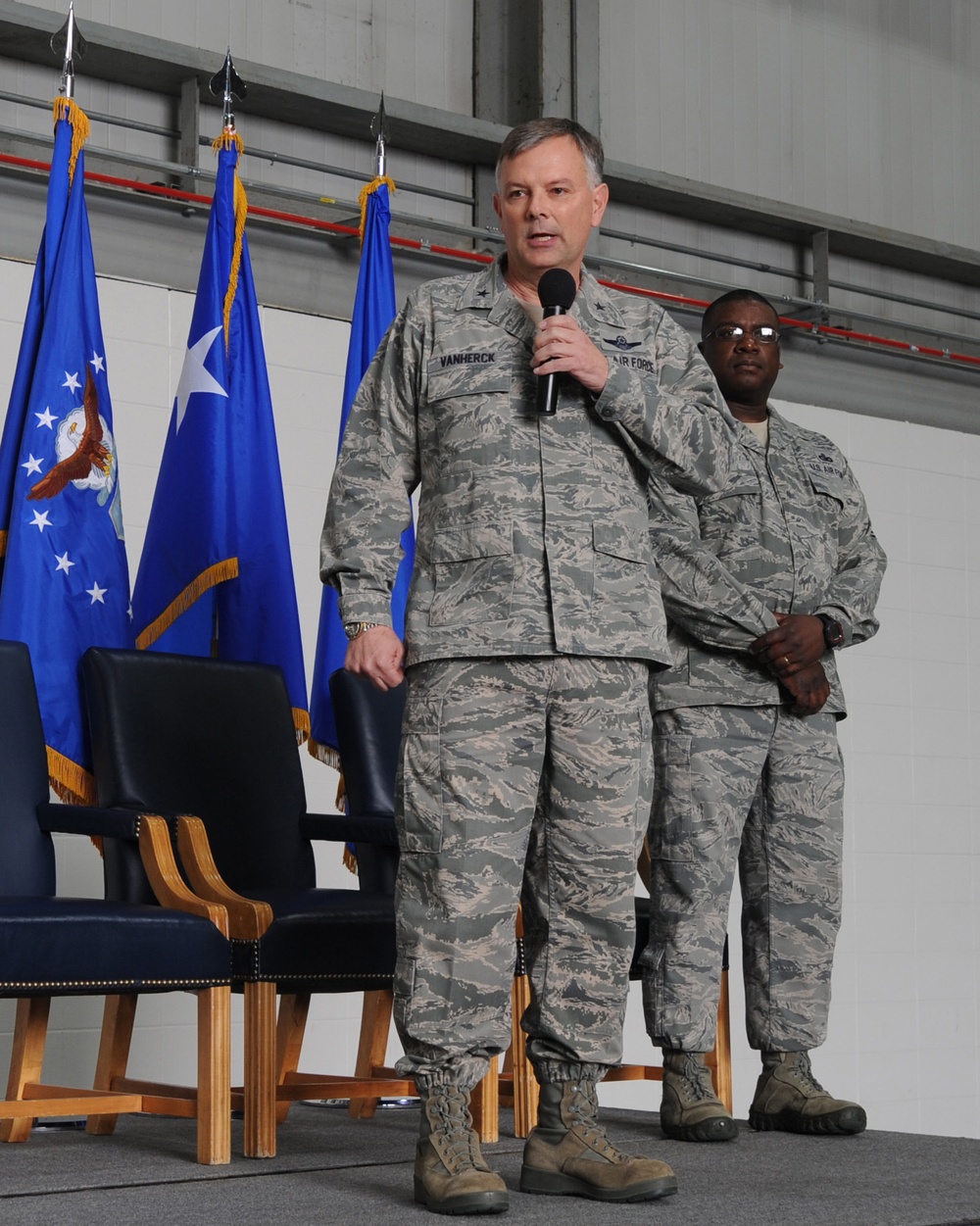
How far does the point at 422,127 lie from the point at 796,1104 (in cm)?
323

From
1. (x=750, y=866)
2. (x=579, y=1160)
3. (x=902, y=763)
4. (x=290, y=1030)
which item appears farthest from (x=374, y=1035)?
(x=902, y=763)

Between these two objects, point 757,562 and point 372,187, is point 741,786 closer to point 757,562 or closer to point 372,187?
point 757,562

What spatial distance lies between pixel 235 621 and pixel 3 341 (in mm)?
985

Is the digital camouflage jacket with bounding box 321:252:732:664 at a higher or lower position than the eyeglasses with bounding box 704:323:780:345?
lower

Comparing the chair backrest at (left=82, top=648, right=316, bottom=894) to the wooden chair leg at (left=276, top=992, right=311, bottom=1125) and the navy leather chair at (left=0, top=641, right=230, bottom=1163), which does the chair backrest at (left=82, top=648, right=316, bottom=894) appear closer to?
the navy leather chair at (left=0, top=641, right=230, bottom=1163)

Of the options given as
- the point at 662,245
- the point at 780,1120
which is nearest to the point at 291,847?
the point at 780,1120

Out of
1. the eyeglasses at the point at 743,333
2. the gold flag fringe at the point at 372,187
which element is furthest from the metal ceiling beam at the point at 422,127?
the eyeglasses at the point at 743,333

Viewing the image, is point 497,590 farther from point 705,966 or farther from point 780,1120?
point 780,1120

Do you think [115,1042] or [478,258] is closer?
[115,1042]

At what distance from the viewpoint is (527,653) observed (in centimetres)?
208

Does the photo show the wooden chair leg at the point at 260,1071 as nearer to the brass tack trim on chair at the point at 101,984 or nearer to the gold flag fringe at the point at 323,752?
the brass tack trim on chair at the point at 101,984

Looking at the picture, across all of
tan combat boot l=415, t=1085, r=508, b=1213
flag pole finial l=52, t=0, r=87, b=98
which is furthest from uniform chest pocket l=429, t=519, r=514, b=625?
flag pole finial l=52, t=0, r=87, b=98

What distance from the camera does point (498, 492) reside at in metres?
2.14

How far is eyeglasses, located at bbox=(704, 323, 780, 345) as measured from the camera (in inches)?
120
